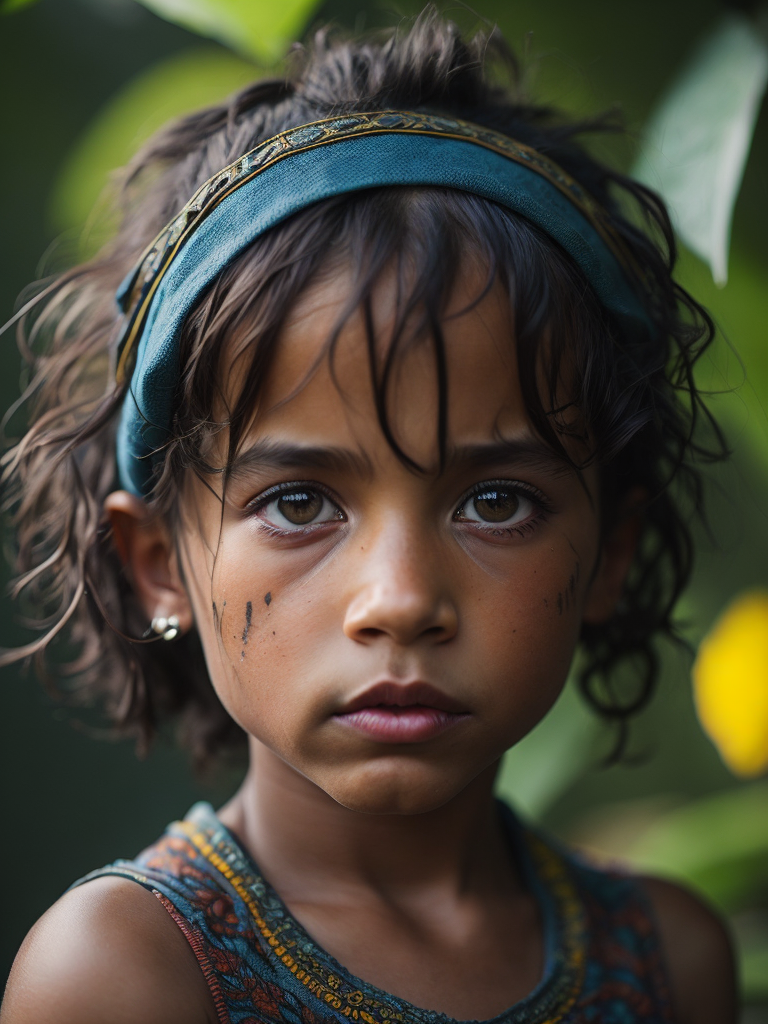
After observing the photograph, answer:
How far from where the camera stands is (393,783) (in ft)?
2.90

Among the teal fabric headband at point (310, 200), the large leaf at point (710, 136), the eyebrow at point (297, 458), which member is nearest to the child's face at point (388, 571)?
the eyebrow at point (297, 458)

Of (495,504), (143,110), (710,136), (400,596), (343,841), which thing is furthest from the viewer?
(143,110)

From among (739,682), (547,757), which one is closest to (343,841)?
(547,757)

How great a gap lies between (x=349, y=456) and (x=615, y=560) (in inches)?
16.8

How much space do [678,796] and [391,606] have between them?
1453 millimetres

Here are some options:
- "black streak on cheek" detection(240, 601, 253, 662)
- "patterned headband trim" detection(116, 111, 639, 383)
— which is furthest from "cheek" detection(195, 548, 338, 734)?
"patterned headband trim" detection(116, 111, 639, 383)

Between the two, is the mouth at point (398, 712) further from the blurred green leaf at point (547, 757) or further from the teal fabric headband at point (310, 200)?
the blurred green leaf at point (547, 757)

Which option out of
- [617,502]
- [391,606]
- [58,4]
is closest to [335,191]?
[391,606]

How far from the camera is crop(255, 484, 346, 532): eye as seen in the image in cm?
90

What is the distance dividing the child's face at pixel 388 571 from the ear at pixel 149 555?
134 millimetres

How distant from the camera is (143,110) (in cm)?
153

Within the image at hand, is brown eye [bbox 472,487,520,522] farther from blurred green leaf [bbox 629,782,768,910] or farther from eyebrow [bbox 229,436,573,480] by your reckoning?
blurred green leaf [bbox 629,782,768,910]

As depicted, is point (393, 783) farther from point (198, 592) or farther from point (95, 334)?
point (95, 334)

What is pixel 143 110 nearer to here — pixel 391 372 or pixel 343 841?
pixel 391 372
